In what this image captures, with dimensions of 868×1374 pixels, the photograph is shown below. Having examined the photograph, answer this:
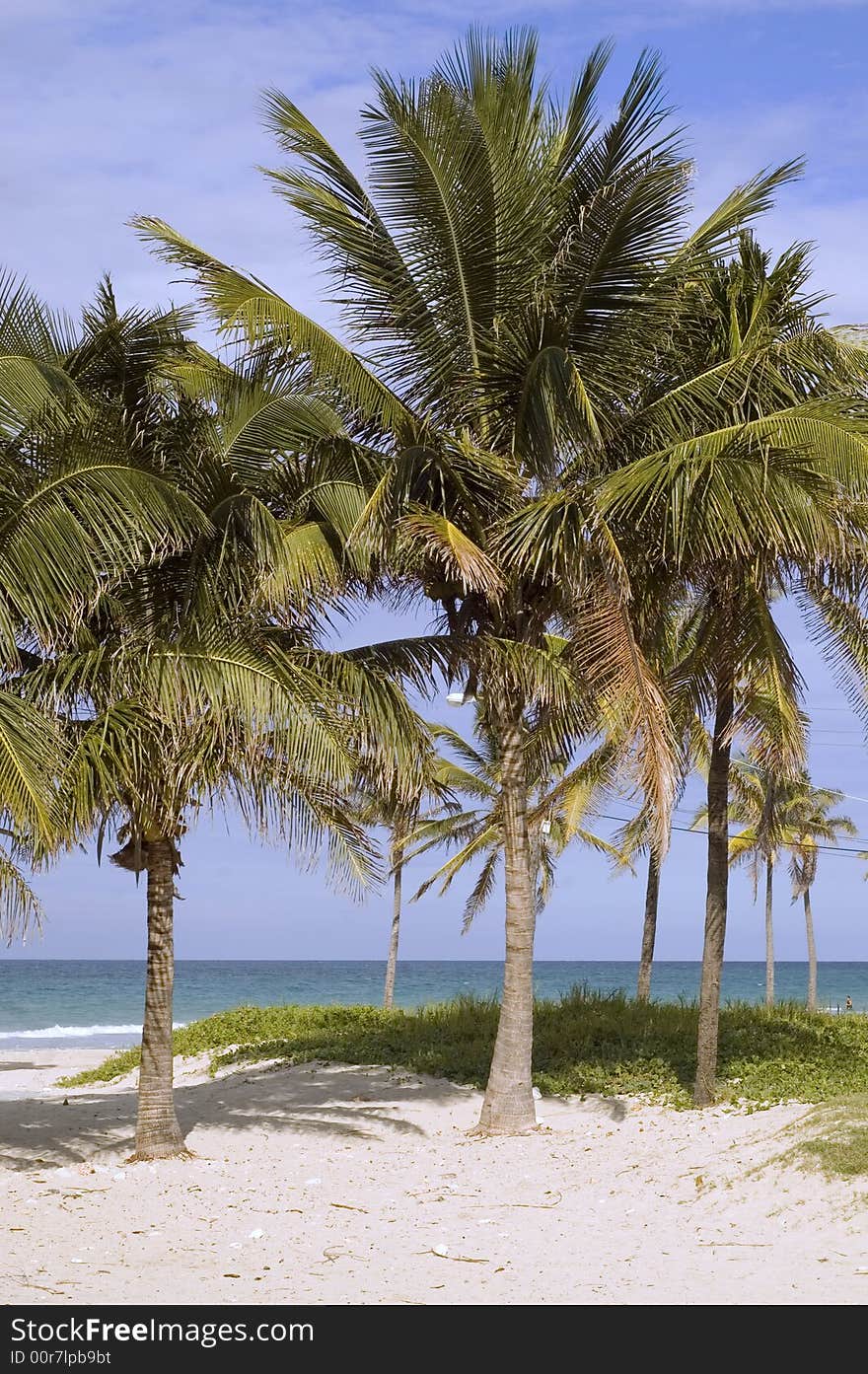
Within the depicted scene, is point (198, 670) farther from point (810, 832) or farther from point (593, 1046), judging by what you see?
point (810, 832)

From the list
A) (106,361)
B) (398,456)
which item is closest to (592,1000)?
(398,456)

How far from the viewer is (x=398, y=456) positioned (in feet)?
39.3

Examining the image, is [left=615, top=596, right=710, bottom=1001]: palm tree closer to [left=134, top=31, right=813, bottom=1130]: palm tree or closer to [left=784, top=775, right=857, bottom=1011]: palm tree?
[left=134, top=31, right=813, bottom=1130]: palm tree

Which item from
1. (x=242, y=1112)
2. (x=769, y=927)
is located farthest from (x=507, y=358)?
(x=769, y=927)

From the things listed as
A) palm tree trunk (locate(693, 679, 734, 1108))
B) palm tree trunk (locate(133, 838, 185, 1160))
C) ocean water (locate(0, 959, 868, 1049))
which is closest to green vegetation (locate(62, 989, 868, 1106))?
palm tree trunk (locate(693, 679, 734, 1108))

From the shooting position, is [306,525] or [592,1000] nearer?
[306,525]

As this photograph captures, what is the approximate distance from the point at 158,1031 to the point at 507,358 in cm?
700

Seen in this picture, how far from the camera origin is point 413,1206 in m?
9.68

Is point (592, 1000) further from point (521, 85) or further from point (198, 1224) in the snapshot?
point (521, 85)

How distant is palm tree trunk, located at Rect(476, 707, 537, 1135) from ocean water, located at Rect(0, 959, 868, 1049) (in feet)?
60.5

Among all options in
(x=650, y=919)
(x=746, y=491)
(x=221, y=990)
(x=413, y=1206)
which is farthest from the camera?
(x=221, y=990)

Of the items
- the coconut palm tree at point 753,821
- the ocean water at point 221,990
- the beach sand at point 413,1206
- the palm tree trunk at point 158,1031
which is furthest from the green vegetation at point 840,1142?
the ocean water at point 221,990

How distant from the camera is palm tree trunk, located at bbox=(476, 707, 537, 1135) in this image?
12.4 m
